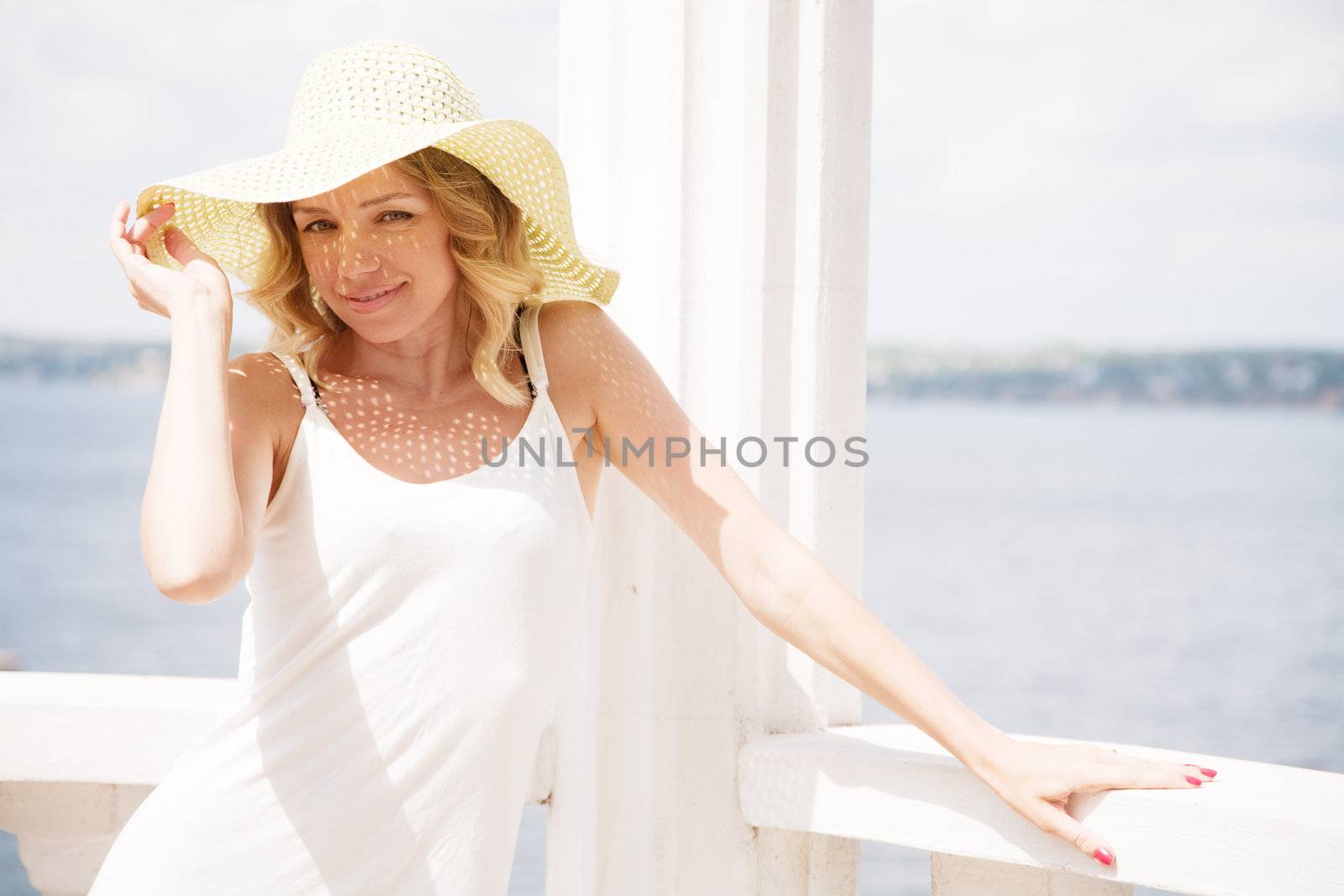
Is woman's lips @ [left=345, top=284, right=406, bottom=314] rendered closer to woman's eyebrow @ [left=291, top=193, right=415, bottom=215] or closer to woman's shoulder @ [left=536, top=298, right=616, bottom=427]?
woman's eyebrow @ [left=291, top=193, right=415, bottom=215]

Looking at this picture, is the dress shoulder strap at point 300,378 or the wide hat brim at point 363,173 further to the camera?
the dress shoulder strap at point 300,378

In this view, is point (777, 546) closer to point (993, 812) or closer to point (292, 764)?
point (993, 812)

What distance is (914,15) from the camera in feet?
211

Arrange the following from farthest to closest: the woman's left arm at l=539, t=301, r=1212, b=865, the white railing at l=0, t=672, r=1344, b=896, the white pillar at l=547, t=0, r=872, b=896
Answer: the white pillar at l=547, t=0, r=872, b=896, the woman's left arm at l=539, t=301, r=1212, b=865, the white railing at l=0, t=672, r=1344, b=896

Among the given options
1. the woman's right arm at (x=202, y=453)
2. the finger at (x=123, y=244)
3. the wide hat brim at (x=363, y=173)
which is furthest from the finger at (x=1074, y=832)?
the finger at (x=123, y=244)

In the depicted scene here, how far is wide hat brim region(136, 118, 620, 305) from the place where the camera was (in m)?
1.63

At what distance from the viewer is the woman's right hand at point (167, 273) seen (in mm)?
1627

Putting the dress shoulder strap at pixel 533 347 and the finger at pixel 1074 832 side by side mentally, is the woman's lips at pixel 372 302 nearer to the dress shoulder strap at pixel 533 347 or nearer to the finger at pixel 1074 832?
the dress shoulder strap at pixel 533 347

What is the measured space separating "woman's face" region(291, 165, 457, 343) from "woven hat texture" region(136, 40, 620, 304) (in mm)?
67

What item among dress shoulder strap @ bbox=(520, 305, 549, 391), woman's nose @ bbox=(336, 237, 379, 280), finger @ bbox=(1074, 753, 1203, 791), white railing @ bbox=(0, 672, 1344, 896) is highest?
woman's nose @ bbox=(336, 237, 379, 280)

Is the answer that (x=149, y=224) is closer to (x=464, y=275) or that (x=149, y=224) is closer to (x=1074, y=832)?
(x=464, y=275)

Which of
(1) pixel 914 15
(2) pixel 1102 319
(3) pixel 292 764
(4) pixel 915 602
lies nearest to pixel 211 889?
(3) pixel 292 764

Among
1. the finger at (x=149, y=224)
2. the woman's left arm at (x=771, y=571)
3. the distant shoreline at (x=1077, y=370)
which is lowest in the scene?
the woman's left arm at (x=771, y=571)

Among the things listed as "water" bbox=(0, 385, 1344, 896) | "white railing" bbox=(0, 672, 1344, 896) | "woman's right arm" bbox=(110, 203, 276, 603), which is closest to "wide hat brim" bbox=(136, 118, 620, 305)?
"woman's right arm" bbox=(110, 203, 276, 603)
